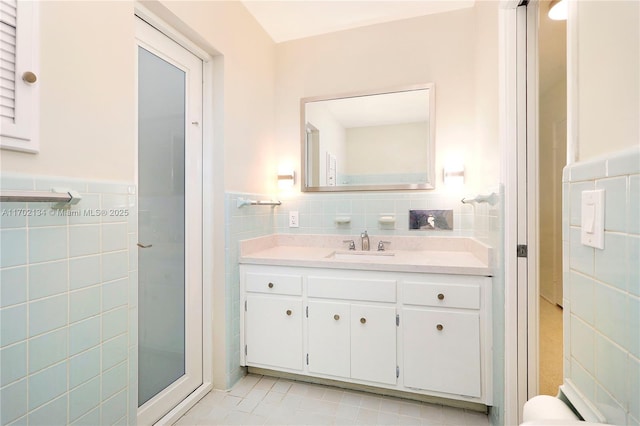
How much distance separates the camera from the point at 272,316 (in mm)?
2010

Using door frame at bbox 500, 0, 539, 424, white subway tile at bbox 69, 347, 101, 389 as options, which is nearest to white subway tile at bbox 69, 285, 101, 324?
white subway tile at bbox 69, 347, 101, 389

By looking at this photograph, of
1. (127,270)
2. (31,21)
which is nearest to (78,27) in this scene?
(31,21)

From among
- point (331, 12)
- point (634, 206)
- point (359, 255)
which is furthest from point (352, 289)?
point (331, 12)

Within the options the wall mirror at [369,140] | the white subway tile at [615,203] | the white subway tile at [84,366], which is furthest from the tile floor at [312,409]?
the white subway tile at [615,203]

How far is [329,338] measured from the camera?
190cm

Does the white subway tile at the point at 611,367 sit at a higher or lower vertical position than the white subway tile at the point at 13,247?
lower

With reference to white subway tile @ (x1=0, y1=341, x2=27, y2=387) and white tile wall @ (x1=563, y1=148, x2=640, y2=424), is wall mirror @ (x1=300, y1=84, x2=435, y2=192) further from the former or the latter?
white subway tile @ (x1=0, y1=341, x2=27, y2=387)

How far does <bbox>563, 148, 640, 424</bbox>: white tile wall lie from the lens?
52 centimetres

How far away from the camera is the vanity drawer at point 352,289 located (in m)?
1.80

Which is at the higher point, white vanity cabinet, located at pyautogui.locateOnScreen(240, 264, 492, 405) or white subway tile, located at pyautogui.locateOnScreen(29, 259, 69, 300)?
white subway tile, located at pyautogui.locateOnScreen(29, 259, 69, 300)

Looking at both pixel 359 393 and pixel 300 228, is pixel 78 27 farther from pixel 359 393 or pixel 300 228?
pixel 359 393

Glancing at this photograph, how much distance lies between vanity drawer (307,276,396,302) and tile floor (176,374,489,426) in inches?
24.7

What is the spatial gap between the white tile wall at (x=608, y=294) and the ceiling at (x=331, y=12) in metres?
2.04

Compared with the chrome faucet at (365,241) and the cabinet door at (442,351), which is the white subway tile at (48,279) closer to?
the cabinet door at (442,351)
